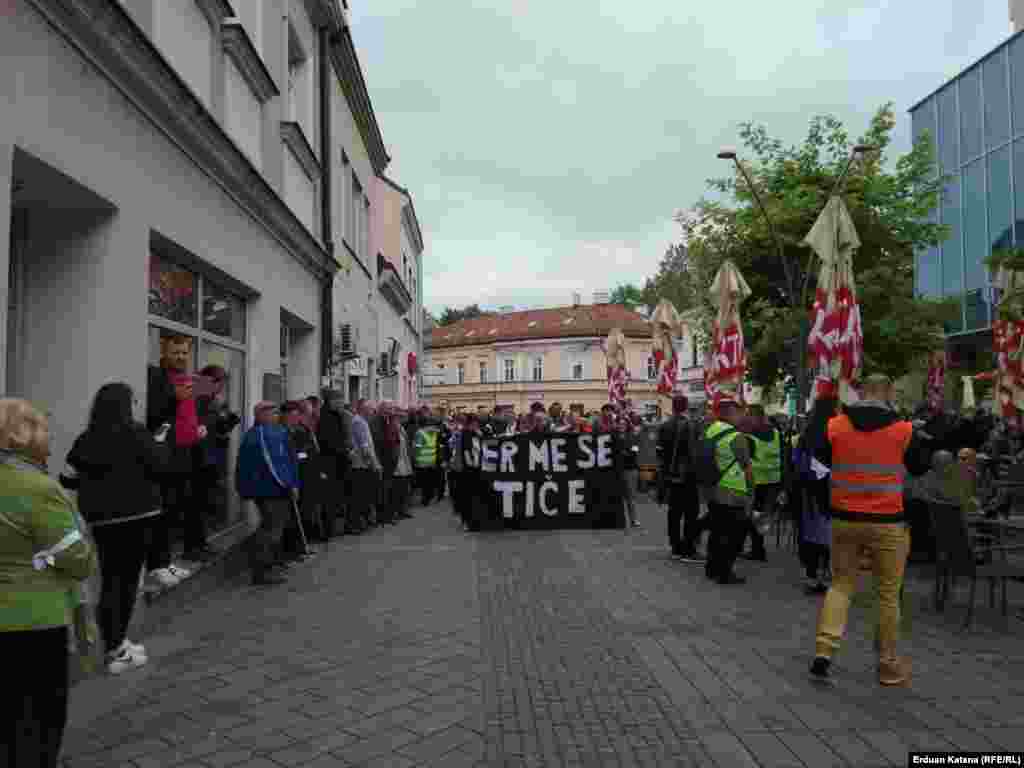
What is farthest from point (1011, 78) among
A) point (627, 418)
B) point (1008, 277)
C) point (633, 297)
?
point (633, 297)

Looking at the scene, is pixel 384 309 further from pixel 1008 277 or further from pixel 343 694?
pixel 343 694

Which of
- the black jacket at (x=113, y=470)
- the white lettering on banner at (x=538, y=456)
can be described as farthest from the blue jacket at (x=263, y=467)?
the white lettering on banner at (x=538, y=456)

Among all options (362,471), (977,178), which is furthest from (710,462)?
(977,178)

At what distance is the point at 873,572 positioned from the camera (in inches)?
219

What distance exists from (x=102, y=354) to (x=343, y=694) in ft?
10.5

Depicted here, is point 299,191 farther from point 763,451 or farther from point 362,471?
point 763,451

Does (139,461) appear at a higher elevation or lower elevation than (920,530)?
higher

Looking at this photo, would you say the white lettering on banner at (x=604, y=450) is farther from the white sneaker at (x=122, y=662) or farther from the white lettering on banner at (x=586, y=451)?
the white sneaker at (x=122, y=662)

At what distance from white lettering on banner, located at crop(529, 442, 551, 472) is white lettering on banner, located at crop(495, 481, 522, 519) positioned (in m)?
0.33

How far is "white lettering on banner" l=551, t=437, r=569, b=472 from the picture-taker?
1341cm

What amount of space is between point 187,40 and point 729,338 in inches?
364

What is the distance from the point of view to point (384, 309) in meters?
26.7

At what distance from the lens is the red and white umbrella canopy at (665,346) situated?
18.8 m

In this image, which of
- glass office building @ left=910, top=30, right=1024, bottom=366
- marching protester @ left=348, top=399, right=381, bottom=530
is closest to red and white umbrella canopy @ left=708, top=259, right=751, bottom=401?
marching protester @ left=348, top=399, right=381, bottom=530
